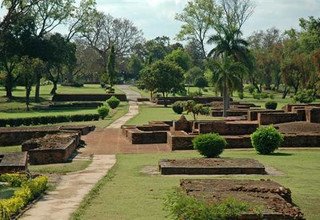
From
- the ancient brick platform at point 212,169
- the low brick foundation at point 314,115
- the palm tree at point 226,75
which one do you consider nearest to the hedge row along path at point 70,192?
the ancient brick platform at point 212,169

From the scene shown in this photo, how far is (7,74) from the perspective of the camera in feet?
176

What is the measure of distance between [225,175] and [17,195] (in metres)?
5.63

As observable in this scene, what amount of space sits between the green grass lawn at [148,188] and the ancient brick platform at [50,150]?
193 cm

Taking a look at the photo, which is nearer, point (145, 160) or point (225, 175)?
point (225, 175)

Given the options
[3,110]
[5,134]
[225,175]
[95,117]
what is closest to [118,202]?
[225,175]

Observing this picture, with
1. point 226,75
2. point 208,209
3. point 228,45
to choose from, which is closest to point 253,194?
point 208,209

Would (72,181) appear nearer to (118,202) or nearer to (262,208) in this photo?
(118,202)

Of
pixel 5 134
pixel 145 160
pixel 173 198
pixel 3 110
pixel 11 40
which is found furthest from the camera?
pixel 11 40

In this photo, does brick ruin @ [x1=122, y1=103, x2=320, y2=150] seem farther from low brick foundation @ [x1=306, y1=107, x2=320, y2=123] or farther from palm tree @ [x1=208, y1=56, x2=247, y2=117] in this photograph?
palm tree @ [x1=208, y1=56, x2=247, y2=117]

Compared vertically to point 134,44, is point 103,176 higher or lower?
lower

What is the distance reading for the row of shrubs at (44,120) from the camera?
33.3 metres

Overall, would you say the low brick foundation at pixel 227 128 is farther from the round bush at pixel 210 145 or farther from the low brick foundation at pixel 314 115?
the round bush at pixel 210 145

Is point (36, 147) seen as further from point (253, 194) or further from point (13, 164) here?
point (253, 194)

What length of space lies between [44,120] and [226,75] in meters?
12.0
